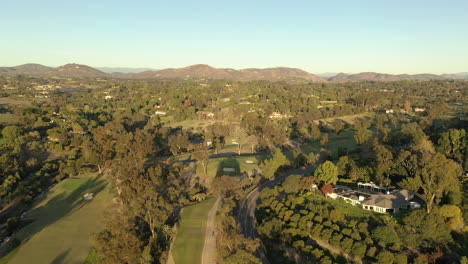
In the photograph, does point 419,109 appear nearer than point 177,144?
No

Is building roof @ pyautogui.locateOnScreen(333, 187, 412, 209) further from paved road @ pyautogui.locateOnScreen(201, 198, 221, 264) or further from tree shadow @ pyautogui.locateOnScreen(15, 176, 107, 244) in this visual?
tree shadow @ pyautogui.locateOnScreen(15, 176, 107, 244)

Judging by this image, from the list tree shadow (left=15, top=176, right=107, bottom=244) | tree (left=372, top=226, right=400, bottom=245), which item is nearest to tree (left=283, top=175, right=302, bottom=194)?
tree (left=372, top=226, right=400, bottom=245)

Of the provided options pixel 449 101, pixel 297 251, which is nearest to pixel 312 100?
pixel 449 101

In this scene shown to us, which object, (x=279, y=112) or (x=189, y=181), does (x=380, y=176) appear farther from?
(x=279, y=112)

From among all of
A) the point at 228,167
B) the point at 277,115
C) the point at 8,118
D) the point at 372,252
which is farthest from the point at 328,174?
the point at 8,118

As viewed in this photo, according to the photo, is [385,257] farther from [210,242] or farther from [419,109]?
[419,109]

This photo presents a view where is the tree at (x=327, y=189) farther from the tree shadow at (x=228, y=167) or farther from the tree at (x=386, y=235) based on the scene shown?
the tree shadow at (x=228, y=167)
